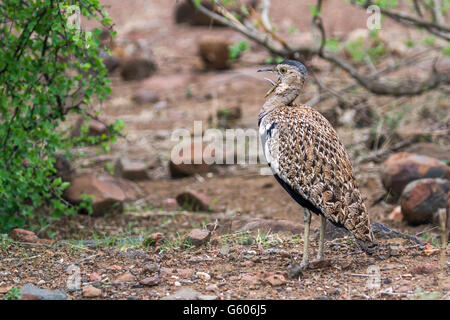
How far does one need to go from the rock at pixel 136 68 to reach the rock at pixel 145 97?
0.98 metres

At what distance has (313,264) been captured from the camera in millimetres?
4883

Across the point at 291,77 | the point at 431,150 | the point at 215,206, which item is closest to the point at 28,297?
the point at 291,77

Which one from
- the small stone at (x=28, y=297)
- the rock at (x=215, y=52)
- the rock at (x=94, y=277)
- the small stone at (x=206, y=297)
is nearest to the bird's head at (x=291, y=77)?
the small stone at (x=206, y=297)

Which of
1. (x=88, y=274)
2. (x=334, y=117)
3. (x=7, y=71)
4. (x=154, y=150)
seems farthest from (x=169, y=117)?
(x=88, y=274)

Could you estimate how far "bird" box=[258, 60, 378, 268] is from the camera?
471cm

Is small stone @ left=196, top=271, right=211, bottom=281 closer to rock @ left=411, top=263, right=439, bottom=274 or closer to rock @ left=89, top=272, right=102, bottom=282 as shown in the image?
rock @ left=89, top=272, right=102, bottom=282

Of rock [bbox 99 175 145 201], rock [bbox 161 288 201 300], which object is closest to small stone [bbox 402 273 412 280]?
rock [bbox 161 288 201 300]

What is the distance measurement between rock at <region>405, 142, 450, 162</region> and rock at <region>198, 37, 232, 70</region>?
5.88m

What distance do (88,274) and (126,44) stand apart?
10.5 metres

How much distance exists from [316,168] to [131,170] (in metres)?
4.57

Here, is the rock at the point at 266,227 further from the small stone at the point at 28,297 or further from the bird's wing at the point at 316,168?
the small stone at the point at 28,297

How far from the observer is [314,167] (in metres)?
4.79
